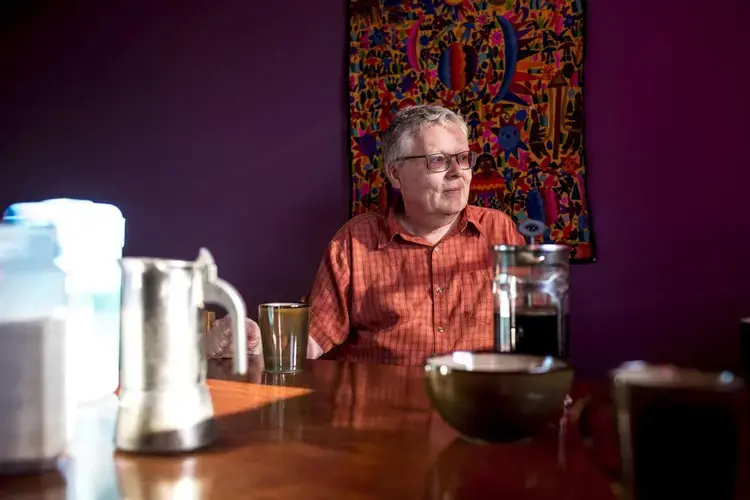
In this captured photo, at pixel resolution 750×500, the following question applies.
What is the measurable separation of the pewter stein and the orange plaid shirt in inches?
51.4

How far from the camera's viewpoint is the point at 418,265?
2207 millimetres

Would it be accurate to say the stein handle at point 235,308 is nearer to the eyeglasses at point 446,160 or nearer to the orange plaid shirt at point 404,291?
the orange plaid shirt at point 404,291

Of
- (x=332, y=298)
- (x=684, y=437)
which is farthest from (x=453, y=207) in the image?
(x=684, y=437)

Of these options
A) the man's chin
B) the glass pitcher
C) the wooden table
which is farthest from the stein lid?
the man's chin

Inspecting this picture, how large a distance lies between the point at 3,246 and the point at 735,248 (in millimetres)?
2159

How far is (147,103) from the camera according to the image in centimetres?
299

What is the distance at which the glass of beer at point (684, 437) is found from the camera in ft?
1.80

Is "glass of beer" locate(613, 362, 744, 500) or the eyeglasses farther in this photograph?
the eyeglasses

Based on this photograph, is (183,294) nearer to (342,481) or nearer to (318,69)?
(342,481)

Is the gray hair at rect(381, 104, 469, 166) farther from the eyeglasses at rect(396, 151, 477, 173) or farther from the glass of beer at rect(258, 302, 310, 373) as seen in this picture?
the glass of beer at rect(258, 302, 310, 373)

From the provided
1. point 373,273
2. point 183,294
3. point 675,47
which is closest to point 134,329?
point 183,294

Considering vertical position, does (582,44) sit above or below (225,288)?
above

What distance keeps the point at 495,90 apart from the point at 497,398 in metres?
1.88

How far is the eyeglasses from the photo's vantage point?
2230mm
